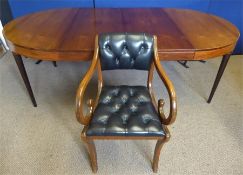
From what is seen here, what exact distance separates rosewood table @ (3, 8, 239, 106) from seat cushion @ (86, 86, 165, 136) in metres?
0.30

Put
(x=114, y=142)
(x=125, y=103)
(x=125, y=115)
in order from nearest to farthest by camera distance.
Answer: (x=125, y=115)
(x=125, y=103)
(x=114, y=142)

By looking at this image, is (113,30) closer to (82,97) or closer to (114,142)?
(82,97)

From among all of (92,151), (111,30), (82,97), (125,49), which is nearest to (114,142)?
(92,151)

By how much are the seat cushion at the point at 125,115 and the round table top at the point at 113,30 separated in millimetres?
306

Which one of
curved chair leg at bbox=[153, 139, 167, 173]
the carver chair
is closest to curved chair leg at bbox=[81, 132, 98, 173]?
the carver chair

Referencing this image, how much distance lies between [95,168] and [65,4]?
1.89 meters

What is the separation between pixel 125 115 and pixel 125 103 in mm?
119

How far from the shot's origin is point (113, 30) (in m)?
1.53

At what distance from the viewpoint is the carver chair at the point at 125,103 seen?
41.4 inches

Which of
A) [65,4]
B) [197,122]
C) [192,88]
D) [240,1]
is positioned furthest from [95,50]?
[240,1]

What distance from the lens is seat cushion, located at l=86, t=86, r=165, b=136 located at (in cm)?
105

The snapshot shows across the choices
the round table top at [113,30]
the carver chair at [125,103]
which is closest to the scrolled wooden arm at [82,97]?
the carver chair at [125,103]

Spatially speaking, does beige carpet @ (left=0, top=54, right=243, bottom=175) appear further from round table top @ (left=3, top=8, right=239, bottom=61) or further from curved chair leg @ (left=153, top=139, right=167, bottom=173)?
round table top @ (left=3, top=8, right=239, bottom=61)

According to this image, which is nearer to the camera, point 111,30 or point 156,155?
point 156,155
